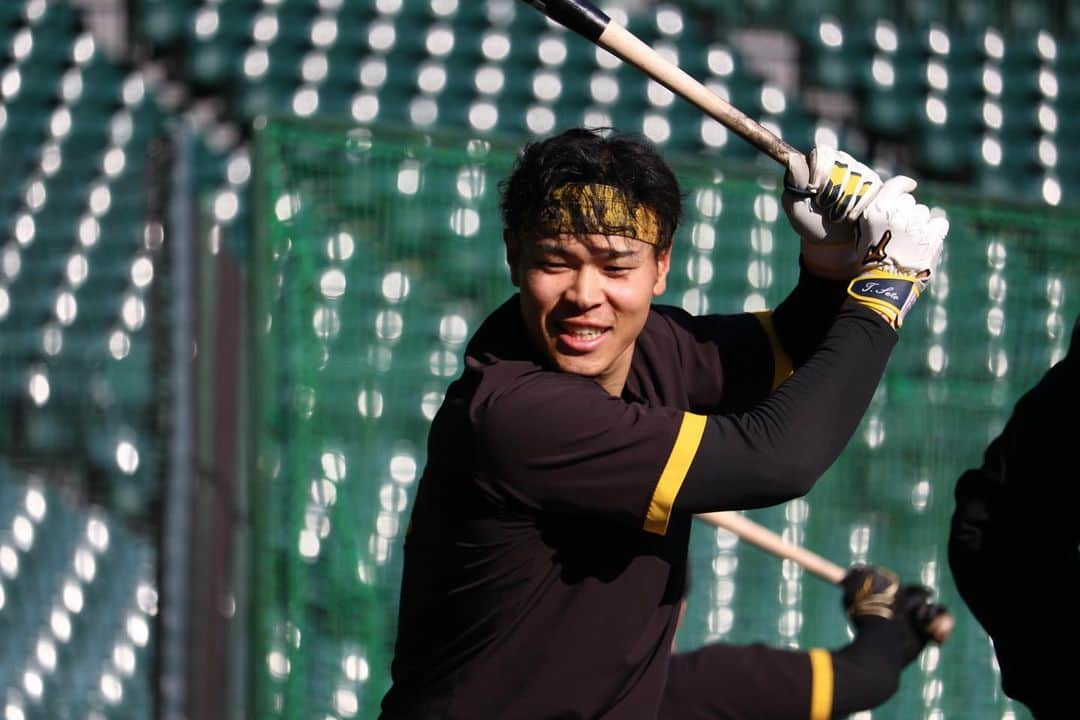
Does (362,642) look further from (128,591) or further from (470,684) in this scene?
(470,684)

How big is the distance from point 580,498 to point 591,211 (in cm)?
30

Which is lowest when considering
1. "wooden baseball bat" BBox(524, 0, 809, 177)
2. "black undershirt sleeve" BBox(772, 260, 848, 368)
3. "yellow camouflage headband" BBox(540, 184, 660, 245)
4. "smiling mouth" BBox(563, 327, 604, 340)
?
"smiling mouth" BBox(563, 327, 604, 340)

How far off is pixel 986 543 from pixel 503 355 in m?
0.63

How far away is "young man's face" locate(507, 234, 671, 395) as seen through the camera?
1637 mm

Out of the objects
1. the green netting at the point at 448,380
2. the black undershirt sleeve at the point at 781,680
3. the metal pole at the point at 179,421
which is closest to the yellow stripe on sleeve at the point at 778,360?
the black undershirt sleeve at the point at 781,680

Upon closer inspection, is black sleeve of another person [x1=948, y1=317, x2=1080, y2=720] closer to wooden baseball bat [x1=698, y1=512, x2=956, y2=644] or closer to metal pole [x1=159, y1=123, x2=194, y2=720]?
wooden baseball bat [x1=698, y1=512, x2=956, y2=644]

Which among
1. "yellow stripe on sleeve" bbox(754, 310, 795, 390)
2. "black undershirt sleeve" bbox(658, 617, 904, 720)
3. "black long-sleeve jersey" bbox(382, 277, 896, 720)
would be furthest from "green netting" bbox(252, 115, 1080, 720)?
"yellow stripe on sleeve" bbox(754, 310, 795, 390)

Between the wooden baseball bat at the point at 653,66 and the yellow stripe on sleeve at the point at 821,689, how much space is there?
103 centimetres

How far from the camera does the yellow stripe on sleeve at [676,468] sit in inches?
61.0

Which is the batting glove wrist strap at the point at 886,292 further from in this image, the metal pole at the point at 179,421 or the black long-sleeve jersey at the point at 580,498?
the metal pole at the point at 179,421

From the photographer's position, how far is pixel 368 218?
9.47ft

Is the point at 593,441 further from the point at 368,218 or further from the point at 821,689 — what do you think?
the point at 368,218

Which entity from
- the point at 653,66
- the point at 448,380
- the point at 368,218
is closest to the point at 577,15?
the point at 653,66

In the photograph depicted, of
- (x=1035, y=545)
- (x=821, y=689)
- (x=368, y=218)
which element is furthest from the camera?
(x=368, y=218)
